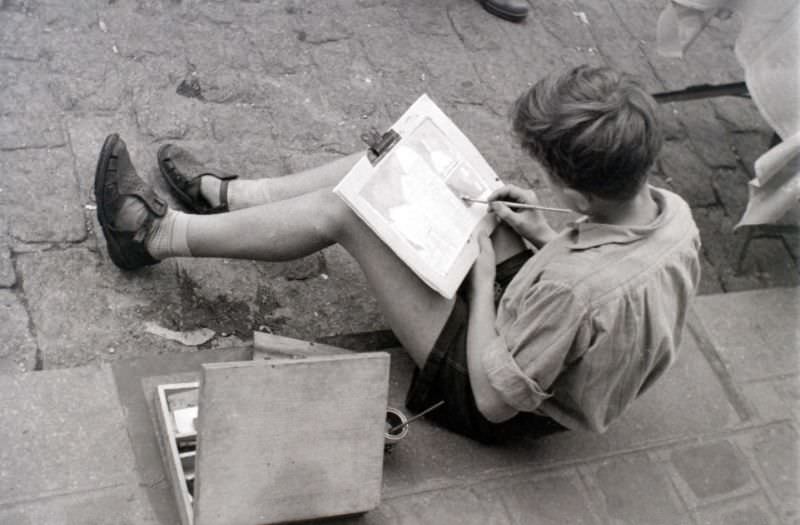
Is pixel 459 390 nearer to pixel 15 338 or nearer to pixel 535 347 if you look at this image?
pixel 535 347

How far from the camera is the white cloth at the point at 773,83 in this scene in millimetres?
3455

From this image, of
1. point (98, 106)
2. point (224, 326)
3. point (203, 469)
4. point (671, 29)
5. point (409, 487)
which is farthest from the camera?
point (671, 29)

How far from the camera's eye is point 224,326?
3.07m

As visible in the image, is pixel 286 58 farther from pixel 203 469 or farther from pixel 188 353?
pixel 203 469

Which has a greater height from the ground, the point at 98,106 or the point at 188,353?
the point at 98,106

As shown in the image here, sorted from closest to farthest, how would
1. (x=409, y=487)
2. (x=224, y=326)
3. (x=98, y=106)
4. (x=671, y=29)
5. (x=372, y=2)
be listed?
(x=409, y=487)
(x=224, y=326)
(x=98, y=106)
(x=671, y=29)
(x=372, y=2)

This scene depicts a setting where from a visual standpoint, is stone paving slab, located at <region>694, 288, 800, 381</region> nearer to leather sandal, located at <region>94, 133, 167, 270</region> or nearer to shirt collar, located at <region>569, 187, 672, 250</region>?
shirt collar, located at <region>569, 187, 672, 250</region>

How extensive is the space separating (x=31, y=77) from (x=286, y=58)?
0.93m

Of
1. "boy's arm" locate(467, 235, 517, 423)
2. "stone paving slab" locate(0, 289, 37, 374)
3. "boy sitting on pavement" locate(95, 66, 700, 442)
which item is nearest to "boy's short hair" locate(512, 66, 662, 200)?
"boy sitting on pavement" locate(95, 66, 700, 442)

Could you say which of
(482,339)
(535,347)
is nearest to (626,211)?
(535,347)

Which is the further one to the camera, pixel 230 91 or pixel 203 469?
pixel 230 91

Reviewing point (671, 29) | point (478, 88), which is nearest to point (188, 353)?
point (478, 88)

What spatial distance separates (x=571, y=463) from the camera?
119 inches

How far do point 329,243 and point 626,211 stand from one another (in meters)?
0.88
